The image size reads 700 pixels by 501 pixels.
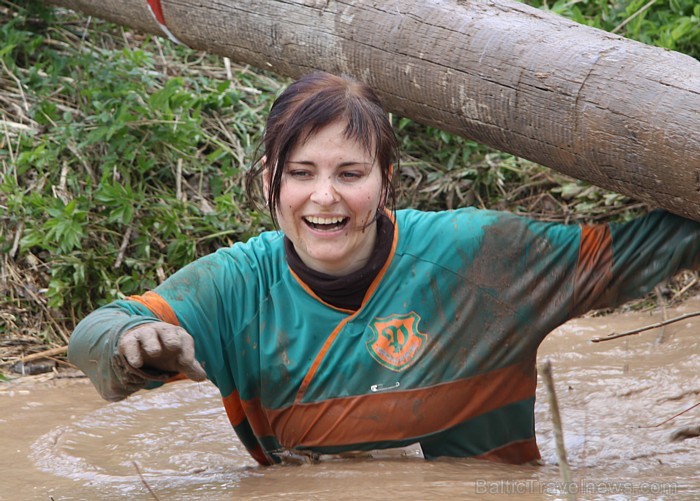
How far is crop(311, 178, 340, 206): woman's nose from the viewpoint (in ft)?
8.56

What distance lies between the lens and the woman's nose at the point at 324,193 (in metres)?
2.61

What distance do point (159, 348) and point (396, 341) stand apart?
32.3 inches

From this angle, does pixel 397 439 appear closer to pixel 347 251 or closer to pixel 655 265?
pixel 347 251

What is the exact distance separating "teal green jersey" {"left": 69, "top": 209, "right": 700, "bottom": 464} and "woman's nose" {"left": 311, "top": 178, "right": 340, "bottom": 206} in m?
0.31

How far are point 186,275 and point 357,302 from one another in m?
0.50

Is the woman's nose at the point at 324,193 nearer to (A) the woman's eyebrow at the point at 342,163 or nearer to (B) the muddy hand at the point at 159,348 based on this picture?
(A) the woman's eyebrow at the point at 342,163

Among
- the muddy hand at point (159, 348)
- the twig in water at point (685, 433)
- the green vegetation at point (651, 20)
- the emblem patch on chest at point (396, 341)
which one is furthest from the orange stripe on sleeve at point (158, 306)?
the green vegetation at point (651, 20)

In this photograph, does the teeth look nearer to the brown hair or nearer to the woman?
the woman

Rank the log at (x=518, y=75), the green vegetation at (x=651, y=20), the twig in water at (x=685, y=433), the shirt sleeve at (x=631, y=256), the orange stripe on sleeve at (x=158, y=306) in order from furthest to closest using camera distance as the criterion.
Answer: the green vegetation at (x=651, y=20) < the twig in water at (x=685, y=433) < the orange stripe on sleeve at (x=158, y=306) < the shirt sleeve at (x=631, y=256) < the log at (x=518, y=75)

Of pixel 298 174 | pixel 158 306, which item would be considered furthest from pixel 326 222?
pixel 158 306

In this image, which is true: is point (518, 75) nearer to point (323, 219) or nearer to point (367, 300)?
point (323, 219)

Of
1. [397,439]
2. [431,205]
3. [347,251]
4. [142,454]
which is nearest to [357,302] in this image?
[347,251]

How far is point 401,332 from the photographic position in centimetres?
281

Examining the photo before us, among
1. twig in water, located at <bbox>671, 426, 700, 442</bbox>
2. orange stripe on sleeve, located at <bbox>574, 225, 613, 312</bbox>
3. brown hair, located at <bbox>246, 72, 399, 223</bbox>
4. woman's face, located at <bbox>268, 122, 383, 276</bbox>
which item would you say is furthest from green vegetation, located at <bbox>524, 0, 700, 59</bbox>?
woman's face, located at <bbox>268, 122, 383, 276</bbox>
